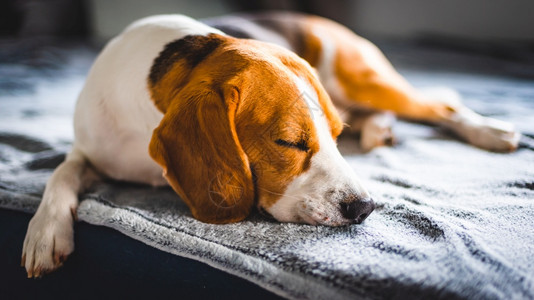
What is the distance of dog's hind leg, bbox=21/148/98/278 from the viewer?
104 cm

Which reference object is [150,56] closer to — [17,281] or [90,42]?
[17,281]

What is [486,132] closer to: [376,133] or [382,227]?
[376,133]

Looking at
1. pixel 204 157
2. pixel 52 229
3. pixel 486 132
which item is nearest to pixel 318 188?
pixel 204 157

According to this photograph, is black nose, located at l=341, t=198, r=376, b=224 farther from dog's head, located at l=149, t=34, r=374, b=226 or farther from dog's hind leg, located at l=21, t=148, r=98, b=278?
dog's hind leg, located at l=21, t=148, r=98, b=278

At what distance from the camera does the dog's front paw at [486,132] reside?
165 cm

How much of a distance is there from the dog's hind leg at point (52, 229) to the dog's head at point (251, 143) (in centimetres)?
33

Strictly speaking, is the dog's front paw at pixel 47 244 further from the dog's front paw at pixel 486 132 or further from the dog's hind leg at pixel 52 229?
the dog's front paw at pixel 486 132

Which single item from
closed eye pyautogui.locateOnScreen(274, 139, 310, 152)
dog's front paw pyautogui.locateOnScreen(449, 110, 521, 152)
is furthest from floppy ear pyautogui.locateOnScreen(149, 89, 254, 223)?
dog's front paw pyautogui.locateOnScreen(449, 110, 521, 152)

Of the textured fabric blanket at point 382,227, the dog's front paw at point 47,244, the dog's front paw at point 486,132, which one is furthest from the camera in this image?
the dog's front paw at point 486,132

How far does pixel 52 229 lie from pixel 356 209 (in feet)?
2.73

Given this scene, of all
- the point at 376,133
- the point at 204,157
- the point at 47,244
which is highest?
the point at 204,157

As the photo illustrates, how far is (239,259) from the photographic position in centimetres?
91

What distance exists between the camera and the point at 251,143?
1.13 metres

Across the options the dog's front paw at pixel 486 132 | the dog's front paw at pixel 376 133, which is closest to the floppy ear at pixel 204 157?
the dog's front paw at pixel 376 133
